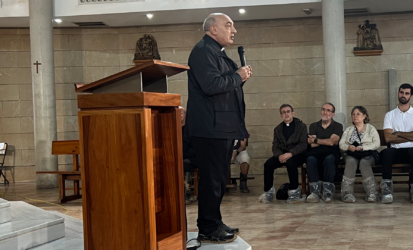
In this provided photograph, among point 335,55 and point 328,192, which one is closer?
point 328,192

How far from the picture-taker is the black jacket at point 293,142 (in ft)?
19.9

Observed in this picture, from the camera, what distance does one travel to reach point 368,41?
28.0 feet

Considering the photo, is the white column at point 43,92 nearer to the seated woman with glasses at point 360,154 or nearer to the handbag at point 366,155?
the seated woman with glasses at point 360,154

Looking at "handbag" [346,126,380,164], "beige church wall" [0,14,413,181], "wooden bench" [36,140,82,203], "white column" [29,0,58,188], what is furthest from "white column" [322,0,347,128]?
"white column" [29,0,58,188]

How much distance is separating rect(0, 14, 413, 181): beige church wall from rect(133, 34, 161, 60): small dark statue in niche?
12.5 inches

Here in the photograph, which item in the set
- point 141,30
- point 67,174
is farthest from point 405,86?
point 141,30

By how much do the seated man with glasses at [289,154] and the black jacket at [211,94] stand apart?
2.92 meters

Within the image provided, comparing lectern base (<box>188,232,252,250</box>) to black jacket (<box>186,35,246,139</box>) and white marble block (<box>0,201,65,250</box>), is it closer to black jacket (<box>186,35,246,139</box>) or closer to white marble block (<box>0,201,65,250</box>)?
black jacket (<box>186,35,246,139</box>)

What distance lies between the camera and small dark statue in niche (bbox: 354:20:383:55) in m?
8.46

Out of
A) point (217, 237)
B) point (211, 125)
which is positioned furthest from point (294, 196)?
point (211, 125)

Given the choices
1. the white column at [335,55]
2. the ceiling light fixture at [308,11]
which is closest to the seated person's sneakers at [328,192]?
the white column at [335,55]

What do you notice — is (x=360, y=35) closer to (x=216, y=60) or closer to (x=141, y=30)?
(x=141, y=30)

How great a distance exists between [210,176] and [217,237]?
365 millimetres

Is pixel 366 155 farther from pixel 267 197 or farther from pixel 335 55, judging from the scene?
pixel 335 55
